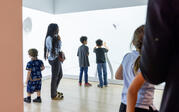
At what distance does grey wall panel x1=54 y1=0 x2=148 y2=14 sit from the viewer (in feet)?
15.3

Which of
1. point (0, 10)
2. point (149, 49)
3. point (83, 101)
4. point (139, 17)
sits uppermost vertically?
point (139, 17)

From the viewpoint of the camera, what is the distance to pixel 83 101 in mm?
3348

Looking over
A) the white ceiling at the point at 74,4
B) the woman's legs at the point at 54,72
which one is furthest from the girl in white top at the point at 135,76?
the white ceiling at the point at 74,4

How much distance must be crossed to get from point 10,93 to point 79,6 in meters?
4.74

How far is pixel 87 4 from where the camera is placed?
17.2 feet

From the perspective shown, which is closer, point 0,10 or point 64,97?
point 0,10

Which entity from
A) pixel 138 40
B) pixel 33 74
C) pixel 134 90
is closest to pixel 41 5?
pixel 33 74

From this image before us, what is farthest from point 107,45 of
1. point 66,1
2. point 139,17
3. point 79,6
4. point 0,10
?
point 0,10

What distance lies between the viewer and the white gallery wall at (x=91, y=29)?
4668 mm

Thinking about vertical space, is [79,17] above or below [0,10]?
above

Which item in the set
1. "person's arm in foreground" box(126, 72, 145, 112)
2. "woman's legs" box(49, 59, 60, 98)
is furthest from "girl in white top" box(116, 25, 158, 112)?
"woman's legs" box(49, 59, 60, 98)

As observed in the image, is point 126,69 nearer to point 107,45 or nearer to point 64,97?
point 64,97

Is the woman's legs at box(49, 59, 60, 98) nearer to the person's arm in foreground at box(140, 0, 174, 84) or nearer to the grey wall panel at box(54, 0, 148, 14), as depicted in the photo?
the grey wall panel at box(54, 0, 148, 14)

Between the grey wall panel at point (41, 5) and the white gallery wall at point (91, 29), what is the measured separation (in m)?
0.14
